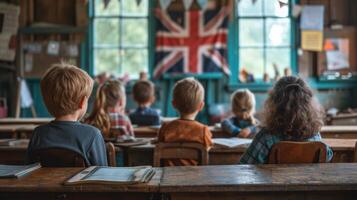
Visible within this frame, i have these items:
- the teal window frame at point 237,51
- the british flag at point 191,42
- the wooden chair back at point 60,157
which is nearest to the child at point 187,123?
the wooden chair back at point 60,157

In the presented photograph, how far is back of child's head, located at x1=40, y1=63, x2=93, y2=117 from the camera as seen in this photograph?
2.27m

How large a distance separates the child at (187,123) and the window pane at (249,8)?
4.20m

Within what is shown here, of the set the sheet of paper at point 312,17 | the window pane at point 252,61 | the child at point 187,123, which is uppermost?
the sheet of paper at point 312,17

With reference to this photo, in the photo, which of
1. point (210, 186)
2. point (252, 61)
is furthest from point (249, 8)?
point (210, 186)

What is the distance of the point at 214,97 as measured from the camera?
7148 mm


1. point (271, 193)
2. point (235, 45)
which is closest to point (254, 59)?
point (235, 45)

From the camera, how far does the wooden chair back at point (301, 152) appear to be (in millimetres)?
2273

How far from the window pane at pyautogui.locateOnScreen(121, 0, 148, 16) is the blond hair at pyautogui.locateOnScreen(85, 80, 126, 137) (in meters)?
3.41

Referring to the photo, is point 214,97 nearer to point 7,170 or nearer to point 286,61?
point 286,61

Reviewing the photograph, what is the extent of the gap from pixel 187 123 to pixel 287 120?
797 millimetres

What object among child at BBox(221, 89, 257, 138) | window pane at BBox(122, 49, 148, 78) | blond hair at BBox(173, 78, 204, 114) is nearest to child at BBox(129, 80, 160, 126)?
child at BBox(221, 89, 257, 138)

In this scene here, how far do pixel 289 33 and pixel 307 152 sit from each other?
5.20 m

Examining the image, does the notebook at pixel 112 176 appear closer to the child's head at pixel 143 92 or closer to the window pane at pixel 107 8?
the child's head at pixel 143 92

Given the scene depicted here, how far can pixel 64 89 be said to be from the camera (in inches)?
89.3
